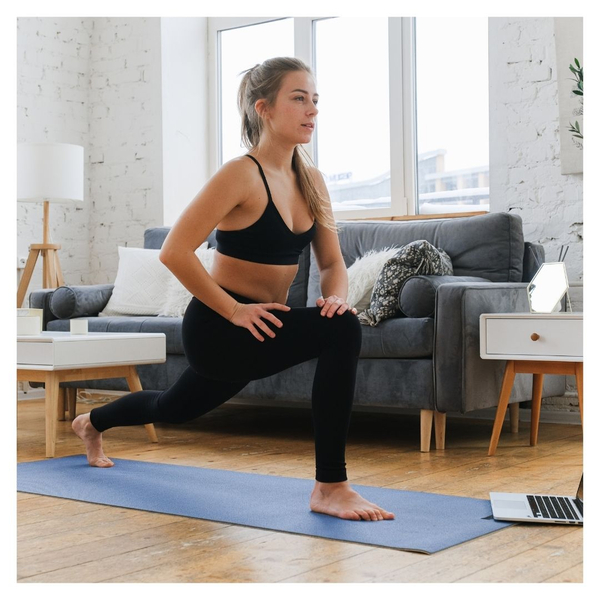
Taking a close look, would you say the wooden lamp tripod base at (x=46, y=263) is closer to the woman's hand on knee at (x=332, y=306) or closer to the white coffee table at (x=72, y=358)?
the white coffee table at (x=72, y=358)

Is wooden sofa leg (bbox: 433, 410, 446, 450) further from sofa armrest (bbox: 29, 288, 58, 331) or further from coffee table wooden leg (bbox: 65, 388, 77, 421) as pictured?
sofa armrest (bbox: 29, 288, 58, 331)

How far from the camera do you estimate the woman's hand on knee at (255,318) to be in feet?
7.11

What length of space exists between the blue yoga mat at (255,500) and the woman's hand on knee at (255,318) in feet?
1.50

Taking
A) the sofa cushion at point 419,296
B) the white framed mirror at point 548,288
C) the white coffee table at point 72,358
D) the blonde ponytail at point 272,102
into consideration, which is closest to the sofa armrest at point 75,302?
the white coffee table at point 72,358

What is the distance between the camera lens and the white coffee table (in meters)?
3.27

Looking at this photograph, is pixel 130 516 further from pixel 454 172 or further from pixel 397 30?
pixel 397 30

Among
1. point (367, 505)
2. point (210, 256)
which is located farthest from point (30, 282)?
point (367, 505)

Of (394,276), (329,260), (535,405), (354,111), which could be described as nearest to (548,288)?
(535,405)

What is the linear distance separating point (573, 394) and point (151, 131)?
9.92 feet

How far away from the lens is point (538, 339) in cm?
320

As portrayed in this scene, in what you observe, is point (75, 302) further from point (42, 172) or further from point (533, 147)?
point (533, 147)

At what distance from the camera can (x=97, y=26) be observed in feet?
19.3

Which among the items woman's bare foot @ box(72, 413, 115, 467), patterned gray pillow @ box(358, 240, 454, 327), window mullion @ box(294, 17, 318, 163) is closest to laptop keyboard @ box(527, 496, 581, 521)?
patterned gray pillow @ box(358, 240, 454, 327)

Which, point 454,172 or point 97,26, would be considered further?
point 97,26
